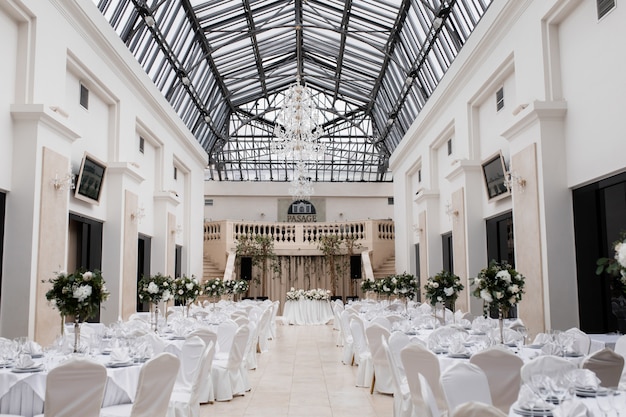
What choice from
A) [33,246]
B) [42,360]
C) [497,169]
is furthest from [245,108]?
[42,360]

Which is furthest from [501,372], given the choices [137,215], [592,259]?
[137,215]

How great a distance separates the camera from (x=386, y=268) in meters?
21.8

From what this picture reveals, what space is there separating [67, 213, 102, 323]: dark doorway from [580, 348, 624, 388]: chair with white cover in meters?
8.60

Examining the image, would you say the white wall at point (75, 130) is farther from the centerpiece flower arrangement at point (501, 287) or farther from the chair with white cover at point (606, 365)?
the chair with white cover at point (606, 365)

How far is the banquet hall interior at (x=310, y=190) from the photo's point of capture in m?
5.55

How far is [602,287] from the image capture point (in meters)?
7.52

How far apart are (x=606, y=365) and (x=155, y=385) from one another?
2.97m

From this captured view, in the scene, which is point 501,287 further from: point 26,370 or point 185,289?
point 185,289

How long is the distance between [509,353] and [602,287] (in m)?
4.01

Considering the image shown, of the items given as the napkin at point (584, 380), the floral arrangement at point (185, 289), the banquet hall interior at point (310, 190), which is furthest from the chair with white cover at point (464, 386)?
the floral arrangement at point (185, 289)

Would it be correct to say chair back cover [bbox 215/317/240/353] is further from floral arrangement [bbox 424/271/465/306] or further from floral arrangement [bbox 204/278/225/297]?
floral arrangement [bbox 204/278/225/297]

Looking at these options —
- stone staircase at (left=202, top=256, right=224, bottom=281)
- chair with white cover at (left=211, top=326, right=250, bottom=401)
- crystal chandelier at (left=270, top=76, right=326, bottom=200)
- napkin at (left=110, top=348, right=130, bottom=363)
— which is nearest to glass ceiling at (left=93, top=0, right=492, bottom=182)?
crystal chandelier at (left=270, top=76, right=326, bottom=200)

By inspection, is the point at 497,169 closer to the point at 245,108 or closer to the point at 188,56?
the point at 188,56

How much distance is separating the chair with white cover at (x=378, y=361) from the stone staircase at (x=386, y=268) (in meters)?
14.2
